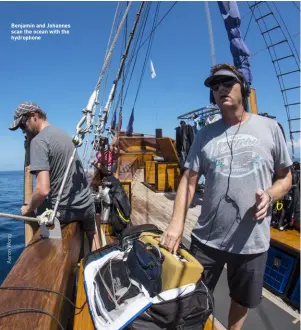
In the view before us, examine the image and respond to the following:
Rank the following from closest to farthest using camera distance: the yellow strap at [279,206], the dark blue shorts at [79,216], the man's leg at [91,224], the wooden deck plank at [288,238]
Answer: the dark blue shorts at [79,216], the man's leg at [91,224], the wooden deck plank at [288,238], the yellow strap at [279,206]

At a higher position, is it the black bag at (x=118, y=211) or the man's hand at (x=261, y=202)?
the man's hand at (x=261, y=202)

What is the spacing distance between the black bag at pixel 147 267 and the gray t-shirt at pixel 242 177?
54cm

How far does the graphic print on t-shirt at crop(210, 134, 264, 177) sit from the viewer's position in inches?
59.4

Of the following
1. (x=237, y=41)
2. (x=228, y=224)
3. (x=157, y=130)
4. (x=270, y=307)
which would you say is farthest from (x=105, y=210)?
(x=157, y=130)

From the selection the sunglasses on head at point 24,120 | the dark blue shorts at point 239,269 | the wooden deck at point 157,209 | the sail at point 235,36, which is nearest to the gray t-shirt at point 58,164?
the sunglasses on head at point 24,120

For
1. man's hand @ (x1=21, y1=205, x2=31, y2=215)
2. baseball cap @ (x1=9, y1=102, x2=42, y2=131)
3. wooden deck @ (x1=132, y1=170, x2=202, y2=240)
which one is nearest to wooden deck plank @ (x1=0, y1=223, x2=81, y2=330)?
man's hand @ (x1=21, y1=205, x2=31, y2=215)

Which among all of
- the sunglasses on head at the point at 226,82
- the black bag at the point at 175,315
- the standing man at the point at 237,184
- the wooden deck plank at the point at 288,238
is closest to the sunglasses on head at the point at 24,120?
the standing man at the point at 237,184

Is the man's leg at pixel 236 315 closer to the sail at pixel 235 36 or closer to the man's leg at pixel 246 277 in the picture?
the man's leg at pixel 246 277

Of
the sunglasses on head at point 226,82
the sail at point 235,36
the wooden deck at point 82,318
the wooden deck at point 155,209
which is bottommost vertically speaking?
the wooden deck at point 155,209

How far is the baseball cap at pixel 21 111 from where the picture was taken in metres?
2.14

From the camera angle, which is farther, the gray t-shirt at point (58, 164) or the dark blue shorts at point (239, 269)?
the gray t-shirt at point (58, 164)

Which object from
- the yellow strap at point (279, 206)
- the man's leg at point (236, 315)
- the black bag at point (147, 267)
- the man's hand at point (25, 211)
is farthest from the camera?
the yellow strap at point (279, 206)

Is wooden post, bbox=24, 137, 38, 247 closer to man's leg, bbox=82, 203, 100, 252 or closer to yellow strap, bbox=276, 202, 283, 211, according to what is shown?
man's leg, bbox=82, 203, 100, 252

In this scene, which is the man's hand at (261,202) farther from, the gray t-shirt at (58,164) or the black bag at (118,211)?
the black bag at (118,211)
